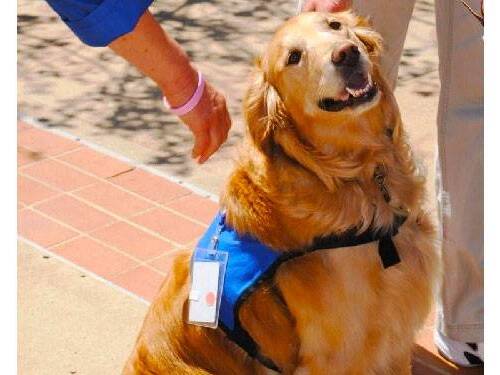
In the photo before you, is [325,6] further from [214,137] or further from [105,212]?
[105,212]

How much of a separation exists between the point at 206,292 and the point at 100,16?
962mm

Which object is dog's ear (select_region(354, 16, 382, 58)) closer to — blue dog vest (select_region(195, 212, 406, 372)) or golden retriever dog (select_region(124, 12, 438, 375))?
golden retriever dog (select_region(124, 12, 438, 375))

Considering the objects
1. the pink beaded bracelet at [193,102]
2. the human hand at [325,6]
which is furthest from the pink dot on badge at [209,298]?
the human hand at [325,6]

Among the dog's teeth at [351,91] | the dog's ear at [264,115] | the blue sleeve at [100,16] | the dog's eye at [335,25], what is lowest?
the dog's ear at [264,115]

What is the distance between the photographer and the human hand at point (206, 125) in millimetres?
3412

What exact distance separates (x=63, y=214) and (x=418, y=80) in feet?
8.36

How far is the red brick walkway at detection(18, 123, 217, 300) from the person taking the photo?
4957 millimetres

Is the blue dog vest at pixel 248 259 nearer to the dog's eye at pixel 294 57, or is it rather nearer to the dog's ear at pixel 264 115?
the dog's ear at pixel 264 115

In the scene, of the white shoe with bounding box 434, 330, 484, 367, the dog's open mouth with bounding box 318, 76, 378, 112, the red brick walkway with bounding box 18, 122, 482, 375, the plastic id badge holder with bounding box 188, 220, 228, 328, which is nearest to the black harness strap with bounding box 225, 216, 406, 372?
the plastic id badge holder with bounding box 188, 220, 228, 328

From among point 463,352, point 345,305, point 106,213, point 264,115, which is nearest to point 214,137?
point 264,115

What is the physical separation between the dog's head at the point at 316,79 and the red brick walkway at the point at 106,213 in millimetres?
1438

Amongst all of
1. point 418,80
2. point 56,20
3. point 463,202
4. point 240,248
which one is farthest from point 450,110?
point 56,20

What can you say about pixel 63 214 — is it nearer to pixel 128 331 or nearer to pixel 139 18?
pixel 128 331

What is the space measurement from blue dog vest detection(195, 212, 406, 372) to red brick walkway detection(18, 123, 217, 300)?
1256 mm
